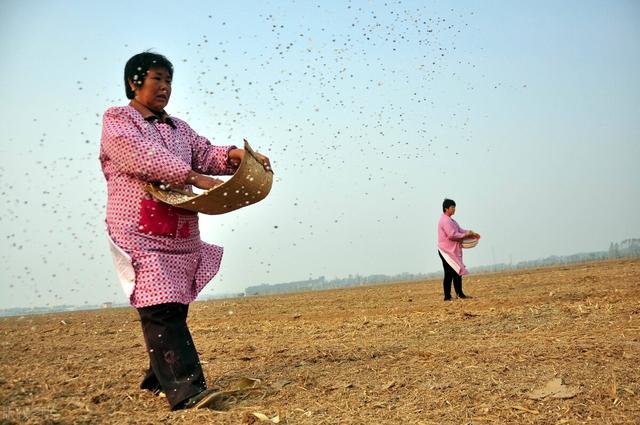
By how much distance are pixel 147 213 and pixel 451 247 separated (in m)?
8.71

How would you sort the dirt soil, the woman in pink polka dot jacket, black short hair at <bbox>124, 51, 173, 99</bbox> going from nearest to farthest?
the dirt soil, the woman in pink polka dot jacket, black short hair at <bbox>124, 51, 173, 99</bbox>

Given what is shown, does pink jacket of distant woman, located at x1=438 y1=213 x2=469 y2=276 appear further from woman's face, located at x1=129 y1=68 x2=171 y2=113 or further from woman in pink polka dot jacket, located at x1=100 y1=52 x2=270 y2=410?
woman's face, located at x1=129 y1=68 x2=171 y2=113

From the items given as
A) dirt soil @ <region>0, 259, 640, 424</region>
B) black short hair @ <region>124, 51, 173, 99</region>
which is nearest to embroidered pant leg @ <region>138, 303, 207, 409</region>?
dirt soil @ <region>0, 259, 640, 424</region>

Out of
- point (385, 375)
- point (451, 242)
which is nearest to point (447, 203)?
point (451, 242)

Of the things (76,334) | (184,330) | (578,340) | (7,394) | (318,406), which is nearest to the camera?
(318,406)

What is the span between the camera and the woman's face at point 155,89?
3.76m

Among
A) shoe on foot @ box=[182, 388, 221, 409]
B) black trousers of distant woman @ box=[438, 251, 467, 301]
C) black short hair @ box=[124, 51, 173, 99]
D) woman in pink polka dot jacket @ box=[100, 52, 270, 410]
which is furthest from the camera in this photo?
black trousers of distant woman @ box=[438, 251, 467, 301]

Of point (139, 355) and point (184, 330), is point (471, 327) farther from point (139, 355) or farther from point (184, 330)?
point (184, 330)

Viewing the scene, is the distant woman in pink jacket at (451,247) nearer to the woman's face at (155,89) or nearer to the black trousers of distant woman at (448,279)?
the black trousers of distant woman at (448,279)

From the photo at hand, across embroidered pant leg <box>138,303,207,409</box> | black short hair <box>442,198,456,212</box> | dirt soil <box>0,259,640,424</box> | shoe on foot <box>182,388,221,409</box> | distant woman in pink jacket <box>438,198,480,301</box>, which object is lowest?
dirt soil <box>0,259,640,424</box>

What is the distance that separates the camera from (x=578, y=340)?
16.3ft

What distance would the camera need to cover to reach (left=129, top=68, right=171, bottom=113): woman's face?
3.76 meters

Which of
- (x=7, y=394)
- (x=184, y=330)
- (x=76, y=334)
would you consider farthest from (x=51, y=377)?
(x=76, y=334)

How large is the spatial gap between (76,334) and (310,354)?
204 inches
